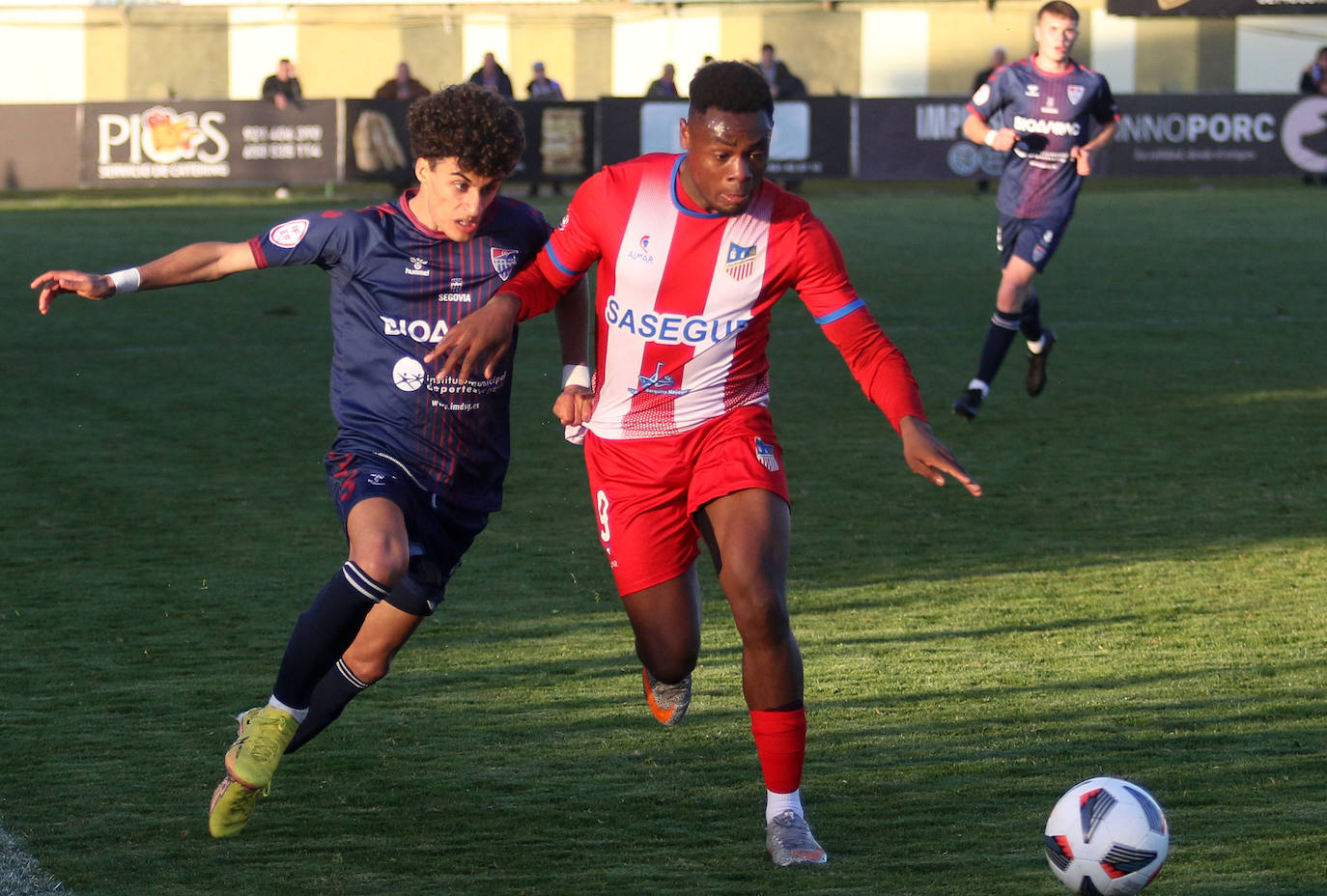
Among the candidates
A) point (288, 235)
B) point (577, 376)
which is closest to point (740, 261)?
point (577, 376)

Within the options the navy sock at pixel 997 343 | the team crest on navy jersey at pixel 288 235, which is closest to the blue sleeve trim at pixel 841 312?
the team crest on navy jersey at pixel 288 235

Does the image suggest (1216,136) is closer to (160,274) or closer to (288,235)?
(288,235)

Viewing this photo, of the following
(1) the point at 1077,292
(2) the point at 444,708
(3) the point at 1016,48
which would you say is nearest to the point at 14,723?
(2) the point at 444,708

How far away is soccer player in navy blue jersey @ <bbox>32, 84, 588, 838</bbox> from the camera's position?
4.66 meters

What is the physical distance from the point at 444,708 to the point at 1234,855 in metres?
2.28

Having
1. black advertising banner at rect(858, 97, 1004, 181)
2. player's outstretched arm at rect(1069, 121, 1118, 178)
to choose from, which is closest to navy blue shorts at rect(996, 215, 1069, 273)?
player's outstretched arm at rect(1069, 121, 1118, 178)

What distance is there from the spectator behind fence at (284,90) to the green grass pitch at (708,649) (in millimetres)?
13192

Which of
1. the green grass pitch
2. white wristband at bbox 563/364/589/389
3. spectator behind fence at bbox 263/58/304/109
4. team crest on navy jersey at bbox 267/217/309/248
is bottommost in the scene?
the green grass pitch

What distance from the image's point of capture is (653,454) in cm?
468

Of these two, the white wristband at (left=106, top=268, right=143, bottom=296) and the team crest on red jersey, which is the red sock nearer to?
the team crest on red jersey

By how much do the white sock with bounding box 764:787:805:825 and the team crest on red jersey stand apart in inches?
48.7

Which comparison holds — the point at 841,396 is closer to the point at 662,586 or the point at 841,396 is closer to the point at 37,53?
the point at 662,586

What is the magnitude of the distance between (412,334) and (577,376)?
43 cm

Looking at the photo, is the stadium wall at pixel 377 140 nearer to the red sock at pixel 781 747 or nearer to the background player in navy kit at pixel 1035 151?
the background player in navy kit at pixel 1035 151
